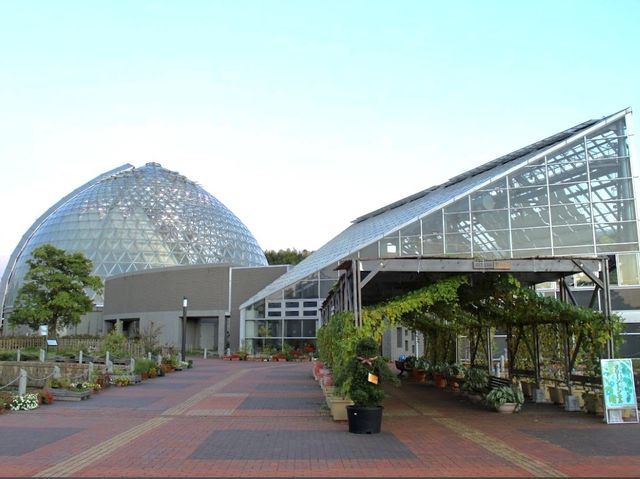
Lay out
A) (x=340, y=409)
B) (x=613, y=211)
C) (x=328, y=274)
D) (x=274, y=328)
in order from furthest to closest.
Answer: (x=274, y=328) → (x=328, y=274) → (x=613, y=211) → (x=340, y=409)

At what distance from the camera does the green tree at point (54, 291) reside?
146ft

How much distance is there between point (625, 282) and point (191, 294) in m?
35.9

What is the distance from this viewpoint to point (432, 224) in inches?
1334

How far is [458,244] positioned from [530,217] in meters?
4.10

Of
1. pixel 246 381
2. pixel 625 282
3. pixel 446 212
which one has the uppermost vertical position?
pixel 446 212

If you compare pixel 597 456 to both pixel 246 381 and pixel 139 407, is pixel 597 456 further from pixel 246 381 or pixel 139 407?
pixel 246 381

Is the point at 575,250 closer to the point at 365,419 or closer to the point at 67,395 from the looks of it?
the point at 365,419

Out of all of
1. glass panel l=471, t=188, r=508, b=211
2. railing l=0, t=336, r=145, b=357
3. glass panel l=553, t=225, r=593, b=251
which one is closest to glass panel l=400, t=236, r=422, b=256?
glass panel l=471, t=188, r=508, b=211

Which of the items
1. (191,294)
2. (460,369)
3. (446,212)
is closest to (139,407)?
(460,369)

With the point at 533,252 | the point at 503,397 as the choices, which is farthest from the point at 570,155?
the point at 503,397

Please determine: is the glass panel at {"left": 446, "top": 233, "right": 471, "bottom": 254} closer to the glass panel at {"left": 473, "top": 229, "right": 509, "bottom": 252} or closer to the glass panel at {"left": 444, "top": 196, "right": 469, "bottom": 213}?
the glass panel at {"left": 473, "top": 229, "right": 509, "bottom": 252}

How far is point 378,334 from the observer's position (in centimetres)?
1421

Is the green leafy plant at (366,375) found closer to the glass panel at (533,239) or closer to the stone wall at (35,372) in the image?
the stone wall at (35,372)

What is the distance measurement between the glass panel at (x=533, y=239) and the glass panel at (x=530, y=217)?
33 centimetres
